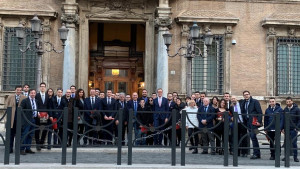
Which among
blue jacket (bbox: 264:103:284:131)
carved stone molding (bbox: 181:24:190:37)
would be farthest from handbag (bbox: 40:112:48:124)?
carved stone molding (bbox: 181:24:190:37)

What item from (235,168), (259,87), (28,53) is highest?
(28,53)

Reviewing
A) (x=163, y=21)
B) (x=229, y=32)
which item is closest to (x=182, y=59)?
(x=163, y=21)

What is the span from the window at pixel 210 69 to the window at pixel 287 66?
9.04 feet

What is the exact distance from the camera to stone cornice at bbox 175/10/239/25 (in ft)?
68.9

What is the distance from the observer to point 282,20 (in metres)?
21.5

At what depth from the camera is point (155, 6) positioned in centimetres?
2108

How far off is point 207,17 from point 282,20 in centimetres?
352

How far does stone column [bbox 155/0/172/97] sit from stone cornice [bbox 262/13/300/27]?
185 inches

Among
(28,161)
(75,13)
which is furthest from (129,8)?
(28,161)

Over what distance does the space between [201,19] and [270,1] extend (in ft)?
11.5

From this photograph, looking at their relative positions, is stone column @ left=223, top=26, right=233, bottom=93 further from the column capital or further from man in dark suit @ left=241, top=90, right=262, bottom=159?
man in dark suit @ left=241, top=90, right=262, bottom=159

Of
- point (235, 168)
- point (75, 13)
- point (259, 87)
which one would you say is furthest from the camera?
point (259, 87)

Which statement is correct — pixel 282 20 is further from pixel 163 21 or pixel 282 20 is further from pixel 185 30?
pixel 163 21

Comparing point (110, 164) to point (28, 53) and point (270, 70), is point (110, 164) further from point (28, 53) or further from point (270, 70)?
point (270, 70)
